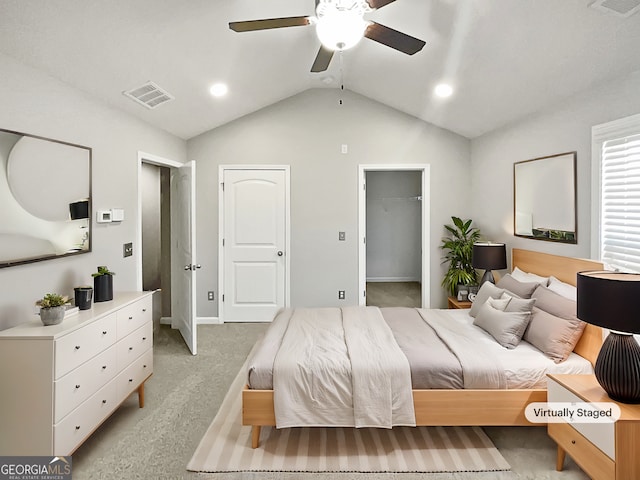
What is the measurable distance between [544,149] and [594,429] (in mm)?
2394

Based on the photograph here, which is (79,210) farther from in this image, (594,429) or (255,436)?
(594,429)

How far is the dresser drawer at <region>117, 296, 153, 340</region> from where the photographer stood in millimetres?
2646

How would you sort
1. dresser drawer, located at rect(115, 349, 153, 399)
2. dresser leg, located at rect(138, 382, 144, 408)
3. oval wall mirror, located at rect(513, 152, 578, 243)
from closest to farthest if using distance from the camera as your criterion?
1. dresser drawer, located at rect(115, 349, 153, 399)
2. dresser leg, located at rect(138, 382, 144, 408)
3. oval wall mirror, located at rect(513, 152, 578, 243)

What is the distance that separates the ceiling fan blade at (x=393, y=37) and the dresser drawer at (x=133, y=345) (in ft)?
8.13

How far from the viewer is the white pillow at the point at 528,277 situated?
3.16m

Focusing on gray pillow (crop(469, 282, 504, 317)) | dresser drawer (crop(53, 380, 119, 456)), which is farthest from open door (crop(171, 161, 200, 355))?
gray pillow (crop(469, 282, 504, 317))

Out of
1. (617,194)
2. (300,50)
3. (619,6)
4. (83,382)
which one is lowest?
(83,382)

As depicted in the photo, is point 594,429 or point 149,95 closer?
point 594,429

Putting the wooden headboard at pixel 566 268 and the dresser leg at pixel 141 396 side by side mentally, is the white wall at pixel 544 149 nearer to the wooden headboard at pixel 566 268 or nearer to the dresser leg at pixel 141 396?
the wooden headboard at pixel 566 268

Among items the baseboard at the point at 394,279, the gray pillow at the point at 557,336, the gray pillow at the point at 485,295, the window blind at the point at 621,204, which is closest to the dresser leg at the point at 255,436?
the gray pillow at the point at 557,336

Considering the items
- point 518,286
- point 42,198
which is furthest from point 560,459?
point 42,198

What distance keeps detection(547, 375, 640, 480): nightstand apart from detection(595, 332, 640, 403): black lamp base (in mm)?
47

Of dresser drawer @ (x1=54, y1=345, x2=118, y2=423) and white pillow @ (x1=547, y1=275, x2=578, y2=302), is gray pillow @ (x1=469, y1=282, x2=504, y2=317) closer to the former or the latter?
white pillow @ (x1=547, y1=275, x2=578, y2=302)

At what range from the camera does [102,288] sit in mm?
2732
